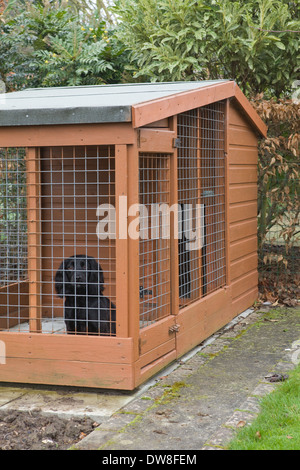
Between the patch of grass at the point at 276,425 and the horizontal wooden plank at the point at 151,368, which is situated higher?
the horizontal wooden plank at the point at 151,368

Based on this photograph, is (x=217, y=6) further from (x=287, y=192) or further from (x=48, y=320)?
(x=48, y=320)

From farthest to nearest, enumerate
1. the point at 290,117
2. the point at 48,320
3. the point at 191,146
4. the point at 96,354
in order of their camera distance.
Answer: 1. the point at 290,117
2. the point at 48,320
3. the point at 191,146
4. the point at 96,354

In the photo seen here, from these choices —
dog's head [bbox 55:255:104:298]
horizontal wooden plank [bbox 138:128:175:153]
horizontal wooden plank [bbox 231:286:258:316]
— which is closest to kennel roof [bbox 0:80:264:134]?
horizontal wooden plank [bbox 138:128:175:153]

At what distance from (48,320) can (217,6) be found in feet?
16.1

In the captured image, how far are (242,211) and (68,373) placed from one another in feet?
11.7

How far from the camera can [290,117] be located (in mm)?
8156

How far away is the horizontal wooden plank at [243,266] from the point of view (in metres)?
7.38

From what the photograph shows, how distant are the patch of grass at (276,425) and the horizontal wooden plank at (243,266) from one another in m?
2.55

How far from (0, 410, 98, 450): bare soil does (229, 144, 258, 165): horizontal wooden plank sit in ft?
12.7

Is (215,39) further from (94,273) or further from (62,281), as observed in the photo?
(62,281)

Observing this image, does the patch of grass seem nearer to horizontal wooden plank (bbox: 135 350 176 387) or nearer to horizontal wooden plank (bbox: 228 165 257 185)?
horizontal wooden plank (bbox: 135 350 176 387)

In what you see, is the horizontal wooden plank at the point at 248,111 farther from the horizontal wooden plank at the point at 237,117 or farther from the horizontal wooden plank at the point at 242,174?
the horizontal wooden plank at the point at 242,174

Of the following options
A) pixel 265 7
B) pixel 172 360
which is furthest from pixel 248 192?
pixel 172 360

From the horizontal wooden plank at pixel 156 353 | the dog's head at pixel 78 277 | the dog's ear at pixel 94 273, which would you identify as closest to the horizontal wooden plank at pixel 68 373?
the horizontal wooden plank at pixel 156 353
